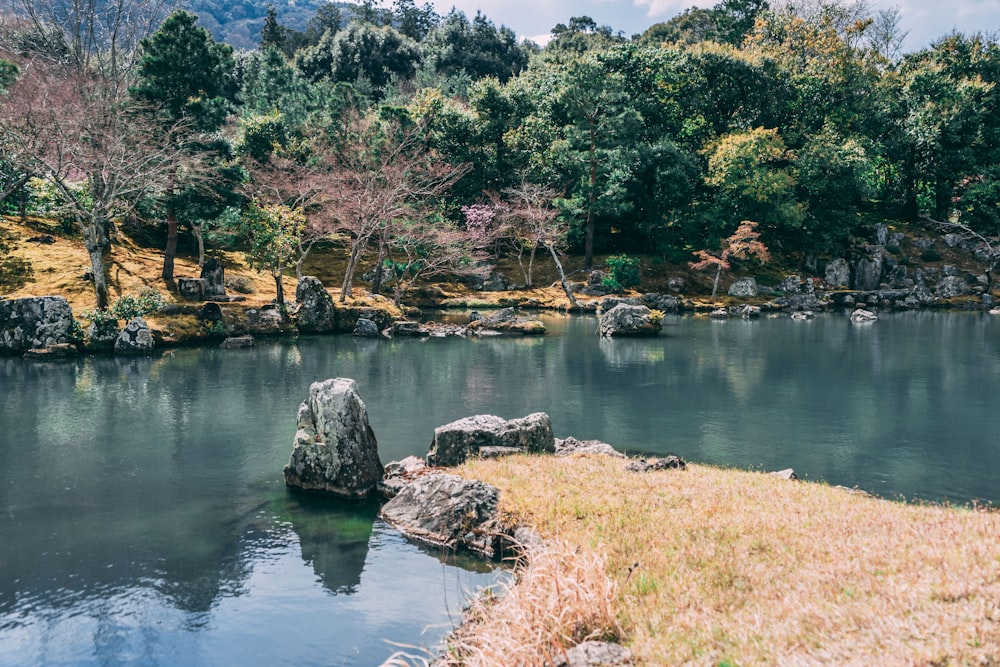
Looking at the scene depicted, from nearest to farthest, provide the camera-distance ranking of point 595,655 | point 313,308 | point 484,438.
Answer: point 595,655, point 484,438, point 313,308

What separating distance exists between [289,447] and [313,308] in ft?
94.4

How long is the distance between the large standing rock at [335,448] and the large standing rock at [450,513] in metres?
2.18

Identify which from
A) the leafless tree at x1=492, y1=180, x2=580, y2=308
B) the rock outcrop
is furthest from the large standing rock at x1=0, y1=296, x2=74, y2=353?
the leafless tree at x1=492, y1=180, x2=580, y2=308

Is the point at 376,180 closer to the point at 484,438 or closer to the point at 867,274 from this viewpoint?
the point at 484,438

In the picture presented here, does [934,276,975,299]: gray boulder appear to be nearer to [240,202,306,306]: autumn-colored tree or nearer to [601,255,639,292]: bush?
[601,255,639,292]: bush

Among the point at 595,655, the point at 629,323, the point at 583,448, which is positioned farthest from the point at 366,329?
the point at 595,655

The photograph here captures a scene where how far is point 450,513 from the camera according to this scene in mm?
15516

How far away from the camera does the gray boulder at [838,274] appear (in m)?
73.4

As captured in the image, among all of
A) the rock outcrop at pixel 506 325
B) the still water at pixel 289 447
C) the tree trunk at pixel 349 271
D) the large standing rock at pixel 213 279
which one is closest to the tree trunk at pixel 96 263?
the still water at pixel 289 447

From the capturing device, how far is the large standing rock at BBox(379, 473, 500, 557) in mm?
14922

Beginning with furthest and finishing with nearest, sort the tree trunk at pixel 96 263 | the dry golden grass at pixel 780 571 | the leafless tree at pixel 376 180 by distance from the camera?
the leafless tree at pixel 376 180, the tree trunk at pixel 96 263, the dry golden grass at pixel 780 571

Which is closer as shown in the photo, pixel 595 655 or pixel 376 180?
pixel 595 655

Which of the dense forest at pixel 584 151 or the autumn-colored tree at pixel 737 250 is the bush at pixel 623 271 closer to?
the dense forest at pixel 584 151

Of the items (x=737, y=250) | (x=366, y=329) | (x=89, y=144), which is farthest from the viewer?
(x=737, y=250)
